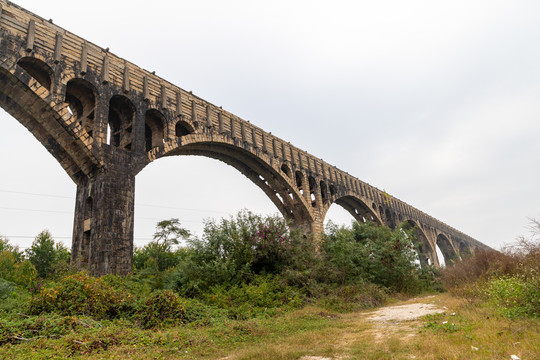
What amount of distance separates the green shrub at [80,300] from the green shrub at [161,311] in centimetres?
73

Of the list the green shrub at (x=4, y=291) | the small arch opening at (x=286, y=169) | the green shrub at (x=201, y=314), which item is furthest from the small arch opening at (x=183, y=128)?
the green shrub at (x=201, y=314)

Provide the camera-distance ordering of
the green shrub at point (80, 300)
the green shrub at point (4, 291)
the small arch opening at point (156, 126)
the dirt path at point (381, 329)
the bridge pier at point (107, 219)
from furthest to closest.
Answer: the small arch opening at point (156, 126) → the bridge pier at point (107, 219) → the green shrub at point (4, 291) → the green shrub at point (80, 300) → the dirt path at point (381, 329)

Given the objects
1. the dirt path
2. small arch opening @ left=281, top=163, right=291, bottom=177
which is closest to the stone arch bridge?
small arch opening @ left=281, top=163, right=291, bottom=177

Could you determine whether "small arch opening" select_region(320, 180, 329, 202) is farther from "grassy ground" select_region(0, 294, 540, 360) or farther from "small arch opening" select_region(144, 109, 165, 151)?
"grassy ground" select_region(0, 294, 540, 360)

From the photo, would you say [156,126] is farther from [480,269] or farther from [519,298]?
[519,298]

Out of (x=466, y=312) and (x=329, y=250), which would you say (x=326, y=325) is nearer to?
(x=466, y=312)

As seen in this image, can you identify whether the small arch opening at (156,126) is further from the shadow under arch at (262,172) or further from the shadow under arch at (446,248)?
the shadow under arch at (446,248)

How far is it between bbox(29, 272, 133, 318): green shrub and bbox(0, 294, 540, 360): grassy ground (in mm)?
867

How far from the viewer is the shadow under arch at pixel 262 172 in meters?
20.2

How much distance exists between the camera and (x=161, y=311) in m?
8.52

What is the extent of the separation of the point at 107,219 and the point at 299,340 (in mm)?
9169

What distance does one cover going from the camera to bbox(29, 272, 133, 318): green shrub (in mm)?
8148

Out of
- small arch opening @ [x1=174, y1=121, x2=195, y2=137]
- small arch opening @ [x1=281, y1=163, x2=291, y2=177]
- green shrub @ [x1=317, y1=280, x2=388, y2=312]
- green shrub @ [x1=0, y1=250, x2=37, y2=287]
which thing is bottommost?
green shrub @ [x1=317, y1=280, x2=388, y2=312]

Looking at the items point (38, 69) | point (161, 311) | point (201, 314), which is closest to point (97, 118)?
point (38, 69)
